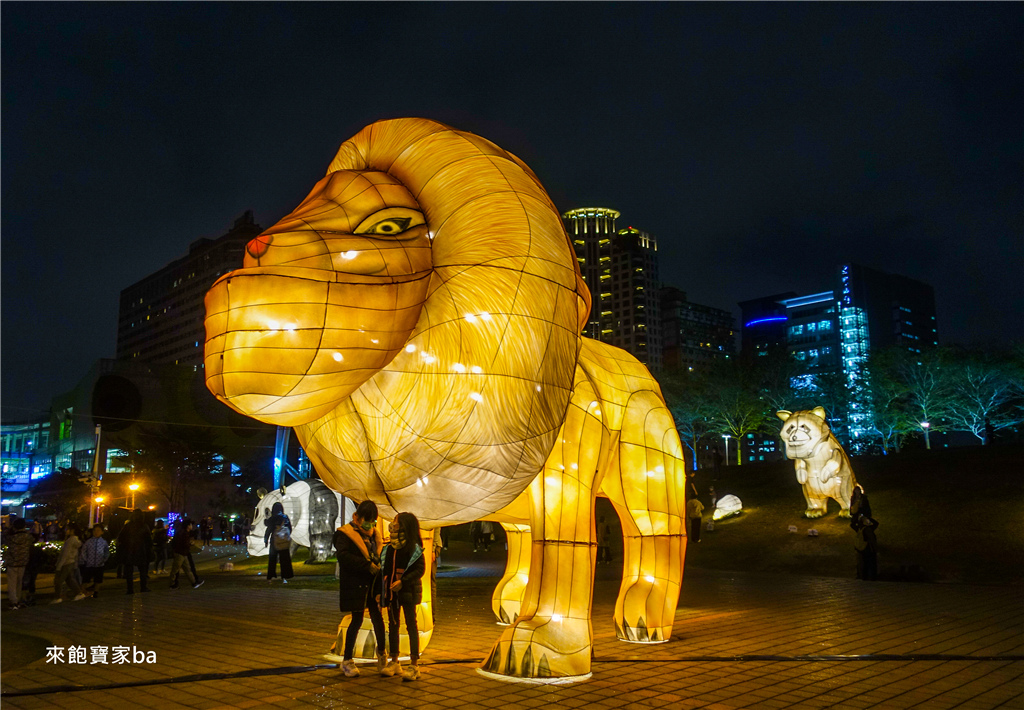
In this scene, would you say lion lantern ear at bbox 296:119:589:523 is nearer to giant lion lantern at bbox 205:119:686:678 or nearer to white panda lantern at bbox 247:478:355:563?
giant lion lantern at bbox 205:119:686:678

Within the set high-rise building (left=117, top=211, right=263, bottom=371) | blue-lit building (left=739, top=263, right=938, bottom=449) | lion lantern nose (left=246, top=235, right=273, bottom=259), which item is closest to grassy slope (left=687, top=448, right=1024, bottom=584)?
lion lantern nose (left=246, top=235, right=273, bottom=259)

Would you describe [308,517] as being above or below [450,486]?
below

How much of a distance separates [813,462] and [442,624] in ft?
50.9

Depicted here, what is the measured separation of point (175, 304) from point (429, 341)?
399ft

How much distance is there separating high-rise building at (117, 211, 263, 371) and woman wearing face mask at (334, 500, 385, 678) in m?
91.7

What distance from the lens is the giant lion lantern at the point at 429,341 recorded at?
3949 mm

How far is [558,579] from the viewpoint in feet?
17.4

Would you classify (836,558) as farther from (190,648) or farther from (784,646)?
(190,648)

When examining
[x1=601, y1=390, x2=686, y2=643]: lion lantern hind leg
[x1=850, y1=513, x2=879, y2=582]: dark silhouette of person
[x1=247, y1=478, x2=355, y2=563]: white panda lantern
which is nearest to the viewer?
[x1=601, y1=390, x2=686, y2=643]: lion lantern hind leg

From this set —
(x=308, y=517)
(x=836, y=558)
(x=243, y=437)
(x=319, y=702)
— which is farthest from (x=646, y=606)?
(x=243, y=437)

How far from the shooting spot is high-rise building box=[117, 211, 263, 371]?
3910 inches

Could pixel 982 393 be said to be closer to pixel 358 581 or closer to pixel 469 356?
pixel 358 581

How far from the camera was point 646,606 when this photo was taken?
6898 mm

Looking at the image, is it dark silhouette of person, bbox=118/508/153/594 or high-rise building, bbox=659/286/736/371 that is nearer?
dark silhouette of person, bbox=118/508/153/594
